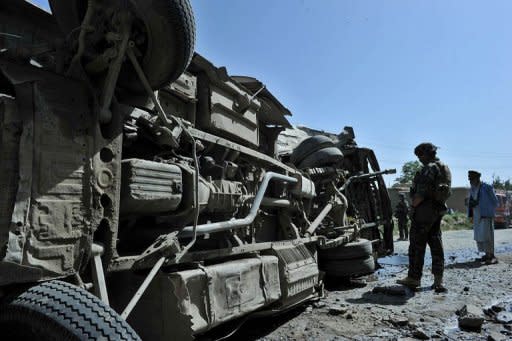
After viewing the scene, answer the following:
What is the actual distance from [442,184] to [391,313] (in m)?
2.08

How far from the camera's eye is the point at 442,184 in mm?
5508

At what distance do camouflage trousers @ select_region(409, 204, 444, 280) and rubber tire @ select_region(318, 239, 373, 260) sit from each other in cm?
60

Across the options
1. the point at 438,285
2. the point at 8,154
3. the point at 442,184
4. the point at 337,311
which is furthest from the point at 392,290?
the point at 8,154

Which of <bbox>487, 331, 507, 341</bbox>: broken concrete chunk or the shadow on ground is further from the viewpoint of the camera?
the shadow on ground

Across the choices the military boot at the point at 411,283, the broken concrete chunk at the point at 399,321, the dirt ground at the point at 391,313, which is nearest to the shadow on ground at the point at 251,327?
the dirt ground at the point at 391,313

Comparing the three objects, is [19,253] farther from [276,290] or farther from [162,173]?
[276,290]

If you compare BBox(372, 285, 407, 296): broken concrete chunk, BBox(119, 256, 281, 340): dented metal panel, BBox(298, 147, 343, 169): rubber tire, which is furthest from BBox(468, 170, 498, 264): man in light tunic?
BBox(119, 256, 281, 340): dented metal panel

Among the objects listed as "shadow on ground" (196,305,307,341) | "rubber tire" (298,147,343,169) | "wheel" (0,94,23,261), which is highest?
"rubber tire" (298,147,343,169)

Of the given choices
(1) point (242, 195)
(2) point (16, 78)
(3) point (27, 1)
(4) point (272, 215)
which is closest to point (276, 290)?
(1) point (242, 195)

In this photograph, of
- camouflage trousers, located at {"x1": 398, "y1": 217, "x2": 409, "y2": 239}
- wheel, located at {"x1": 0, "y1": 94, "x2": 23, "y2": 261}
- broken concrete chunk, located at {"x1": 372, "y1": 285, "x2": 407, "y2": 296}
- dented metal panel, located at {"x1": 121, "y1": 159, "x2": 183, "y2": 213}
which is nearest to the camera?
wheel, located at {"x1": 0, "y1": 94, "x2": 23, "y2": 261}

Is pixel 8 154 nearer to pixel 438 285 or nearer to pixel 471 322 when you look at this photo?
pixel 471 322

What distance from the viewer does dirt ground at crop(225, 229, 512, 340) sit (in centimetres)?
355

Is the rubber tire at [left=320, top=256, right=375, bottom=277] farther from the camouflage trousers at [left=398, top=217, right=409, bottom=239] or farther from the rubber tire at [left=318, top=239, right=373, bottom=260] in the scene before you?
the camouflage trousers at [left=398, top=217, right=409, bottom=239]

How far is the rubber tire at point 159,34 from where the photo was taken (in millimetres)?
2301
